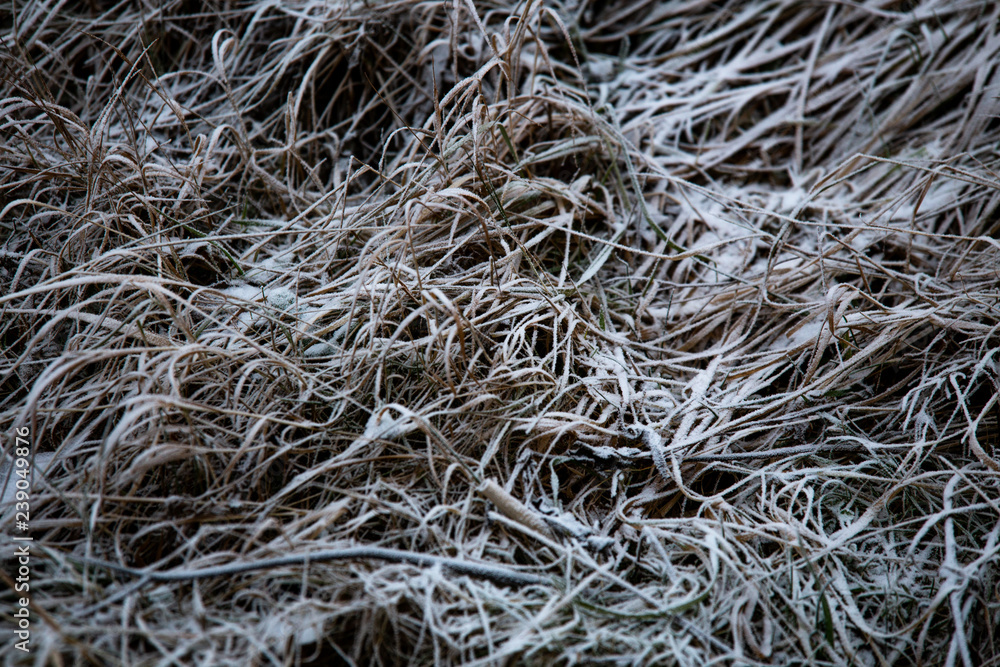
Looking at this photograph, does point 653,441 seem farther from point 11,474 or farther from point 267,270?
point 11,474

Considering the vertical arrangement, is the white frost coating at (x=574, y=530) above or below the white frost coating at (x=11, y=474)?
below

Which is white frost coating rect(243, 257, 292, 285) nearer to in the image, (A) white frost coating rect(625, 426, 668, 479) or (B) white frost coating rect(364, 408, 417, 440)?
(B) white frost coating rect(364, 408, 417, 440)

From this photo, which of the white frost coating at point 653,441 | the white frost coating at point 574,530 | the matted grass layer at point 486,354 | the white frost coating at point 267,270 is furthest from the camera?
the white frost coating at point 267,270

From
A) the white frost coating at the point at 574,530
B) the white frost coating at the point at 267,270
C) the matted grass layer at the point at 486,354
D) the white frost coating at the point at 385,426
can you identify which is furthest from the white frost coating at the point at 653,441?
the white frost coating at the point at 267,270

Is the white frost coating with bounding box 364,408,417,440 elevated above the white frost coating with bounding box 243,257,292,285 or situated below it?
below

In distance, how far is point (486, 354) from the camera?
128 cm

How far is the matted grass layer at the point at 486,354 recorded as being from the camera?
1006 millimetres

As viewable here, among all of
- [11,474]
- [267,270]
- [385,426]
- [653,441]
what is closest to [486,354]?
[385,426]

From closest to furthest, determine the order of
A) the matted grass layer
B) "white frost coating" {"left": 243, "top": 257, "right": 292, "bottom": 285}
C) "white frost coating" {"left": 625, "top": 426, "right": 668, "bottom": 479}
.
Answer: the matted grass layer < "white frost coating" {"left": 625, "top": 426, "right": 668, "bottom": 479} < "white frost coating" {"left": 243, "top": 257, "right": 292, "bottom": 285}

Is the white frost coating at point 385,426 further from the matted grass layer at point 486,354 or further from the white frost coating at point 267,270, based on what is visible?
the white frost coating at point 267,270

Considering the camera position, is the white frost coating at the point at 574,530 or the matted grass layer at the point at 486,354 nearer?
the matted grass layer at the point at 486,354

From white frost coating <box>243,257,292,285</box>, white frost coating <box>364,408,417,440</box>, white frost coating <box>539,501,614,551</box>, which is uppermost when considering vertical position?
white frost coating <box>243,257,292,285</box>

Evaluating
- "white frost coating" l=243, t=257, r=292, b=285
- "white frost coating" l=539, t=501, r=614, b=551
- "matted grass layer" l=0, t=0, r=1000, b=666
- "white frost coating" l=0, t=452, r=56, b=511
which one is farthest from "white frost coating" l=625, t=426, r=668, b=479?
"white frost coating" l=0, t=452, r=56, b=511

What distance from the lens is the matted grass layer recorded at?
1.01 meters
